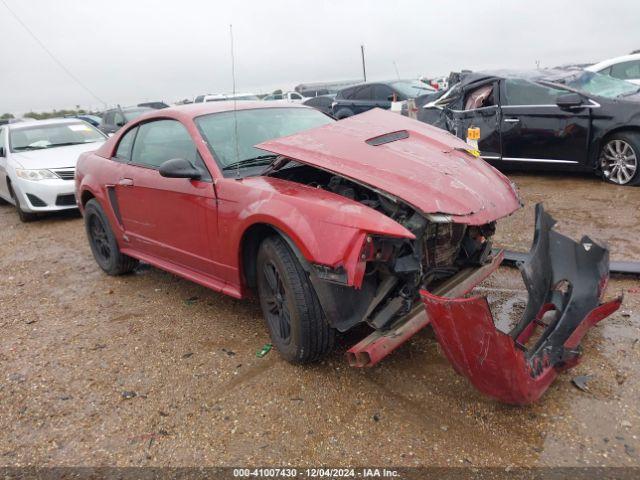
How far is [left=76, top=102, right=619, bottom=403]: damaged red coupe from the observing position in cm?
252

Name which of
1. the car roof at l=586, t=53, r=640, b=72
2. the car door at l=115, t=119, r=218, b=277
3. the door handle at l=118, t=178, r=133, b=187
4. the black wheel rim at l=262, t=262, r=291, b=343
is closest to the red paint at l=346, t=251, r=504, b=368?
the black wheel rim at l=262, t=262, r=291, b=343

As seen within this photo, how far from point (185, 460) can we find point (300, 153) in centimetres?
173

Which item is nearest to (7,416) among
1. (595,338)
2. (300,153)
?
(300,153)

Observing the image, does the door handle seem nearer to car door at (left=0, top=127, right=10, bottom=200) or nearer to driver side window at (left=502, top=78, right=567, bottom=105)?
car door at (left=0, top=127, right=10, bottom=200)

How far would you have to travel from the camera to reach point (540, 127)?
691 centimetres

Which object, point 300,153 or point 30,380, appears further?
point 30,380

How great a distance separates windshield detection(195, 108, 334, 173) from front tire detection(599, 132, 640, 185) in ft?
13.8

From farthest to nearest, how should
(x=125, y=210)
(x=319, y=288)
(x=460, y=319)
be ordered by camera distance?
(x=125, y=210) → (x=319, y=288) → (x=460, y=319)

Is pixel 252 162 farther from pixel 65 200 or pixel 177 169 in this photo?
pixel 65 200

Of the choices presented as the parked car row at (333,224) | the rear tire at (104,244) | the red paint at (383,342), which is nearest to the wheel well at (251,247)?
the parked car row at (333,224)

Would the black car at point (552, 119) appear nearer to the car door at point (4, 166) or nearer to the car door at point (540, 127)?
the car door at point (540, 127)

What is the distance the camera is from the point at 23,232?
24.3ft

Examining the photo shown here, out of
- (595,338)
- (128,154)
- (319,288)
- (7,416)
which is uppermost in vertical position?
(128,154)

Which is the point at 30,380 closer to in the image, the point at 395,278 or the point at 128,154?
the point at 128,154
